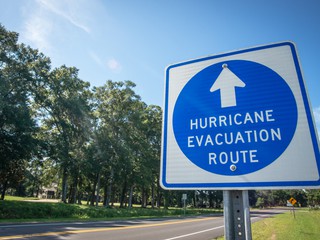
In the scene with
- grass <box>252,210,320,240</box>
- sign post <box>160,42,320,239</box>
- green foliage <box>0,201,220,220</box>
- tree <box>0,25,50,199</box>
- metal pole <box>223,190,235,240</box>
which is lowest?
grass <box>252,210,320,240</box>

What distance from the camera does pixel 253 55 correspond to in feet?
5.05

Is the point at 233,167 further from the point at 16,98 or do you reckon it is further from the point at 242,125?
the point at 16,98

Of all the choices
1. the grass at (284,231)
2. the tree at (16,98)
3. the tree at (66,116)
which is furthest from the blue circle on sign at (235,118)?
the tree at (66,116)

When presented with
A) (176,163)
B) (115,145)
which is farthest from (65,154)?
(176,163)

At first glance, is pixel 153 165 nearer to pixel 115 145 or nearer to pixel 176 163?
pixel 115 145

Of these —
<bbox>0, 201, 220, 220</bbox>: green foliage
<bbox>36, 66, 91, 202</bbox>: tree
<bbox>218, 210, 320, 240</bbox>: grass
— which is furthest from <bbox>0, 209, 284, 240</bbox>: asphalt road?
<bbox>36, 66, 91, 202</bbox>: tree

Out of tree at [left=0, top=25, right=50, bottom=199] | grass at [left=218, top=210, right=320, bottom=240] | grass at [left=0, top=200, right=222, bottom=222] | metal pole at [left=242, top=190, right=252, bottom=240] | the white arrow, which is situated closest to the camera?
metal pole at [left=242, top=190, right=252, bottom=240]

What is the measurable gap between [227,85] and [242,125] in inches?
12.5

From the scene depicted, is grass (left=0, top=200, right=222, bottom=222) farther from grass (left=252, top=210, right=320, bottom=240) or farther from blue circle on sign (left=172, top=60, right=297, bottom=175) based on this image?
blue circle on sign (left=172, top=60, right=297, bottom=175)

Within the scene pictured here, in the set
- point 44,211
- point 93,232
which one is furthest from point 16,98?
point 93,232

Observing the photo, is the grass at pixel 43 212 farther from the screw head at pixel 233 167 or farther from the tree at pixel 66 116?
the screw head at pixel 233 167

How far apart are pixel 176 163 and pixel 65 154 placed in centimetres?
3044

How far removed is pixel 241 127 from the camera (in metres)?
1.36

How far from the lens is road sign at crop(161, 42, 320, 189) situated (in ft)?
3.99
